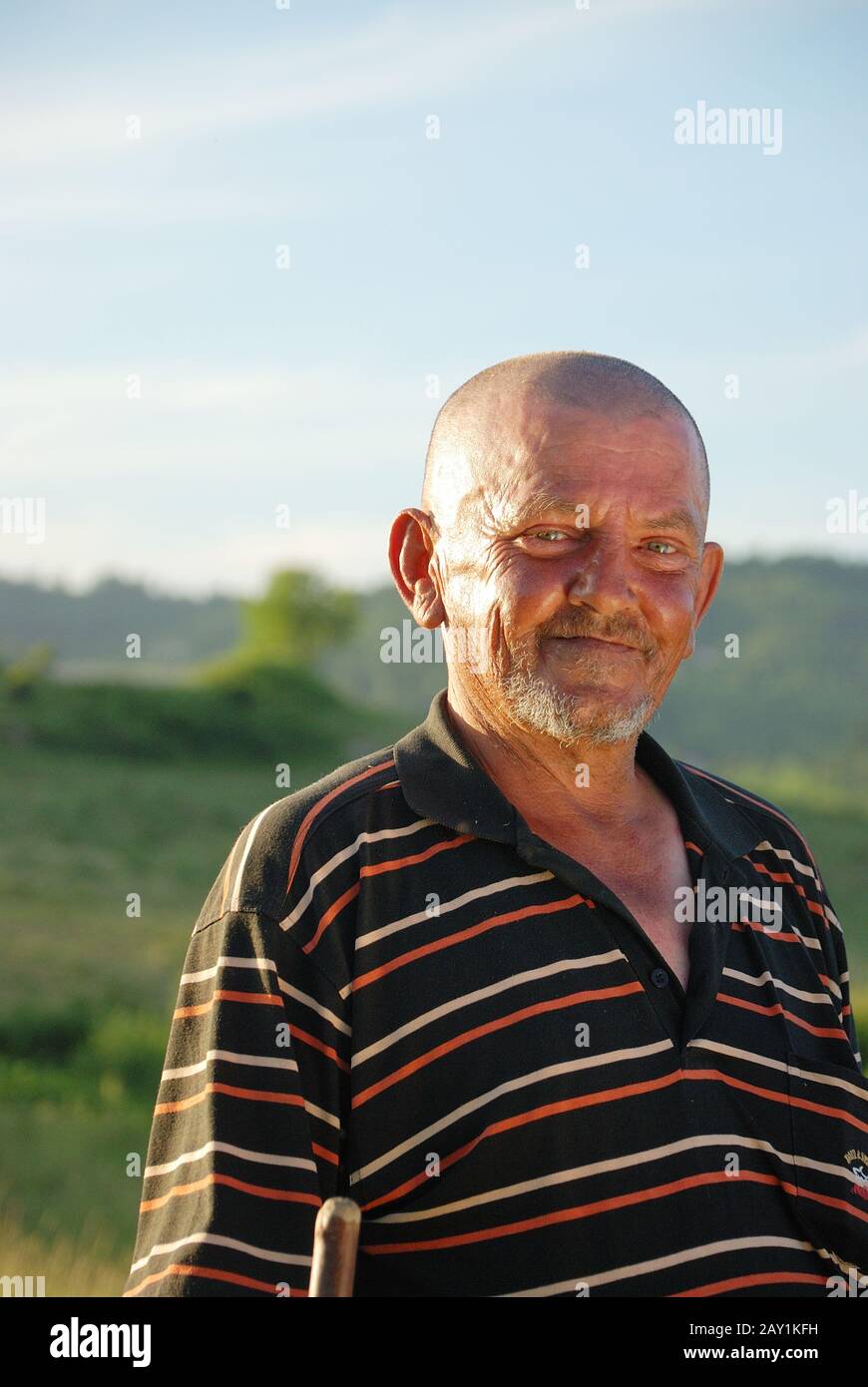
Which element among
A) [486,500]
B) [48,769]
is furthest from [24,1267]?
[48,769]

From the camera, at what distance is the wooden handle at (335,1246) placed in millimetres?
1692

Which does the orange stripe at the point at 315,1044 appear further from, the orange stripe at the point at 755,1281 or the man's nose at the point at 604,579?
the man's nose at the point at 604,579

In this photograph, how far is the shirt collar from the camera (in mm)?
2484

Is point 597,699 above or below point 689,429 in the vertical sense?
below

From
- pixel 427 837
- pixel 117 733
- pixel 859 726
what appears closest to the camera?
pixel 427 837

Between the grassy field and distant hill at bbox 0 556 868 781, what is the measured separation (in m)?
3.52

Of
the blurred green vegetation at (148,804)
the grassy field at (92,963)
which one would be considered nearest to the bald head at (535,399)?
the blurred green vegetation at (148,804)

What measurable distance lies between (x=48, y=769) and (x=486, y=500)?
47.8 ft

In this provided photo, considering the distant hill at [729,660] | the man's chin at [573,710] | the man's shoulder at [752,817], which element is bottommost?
the man's shoulder at [752,817]

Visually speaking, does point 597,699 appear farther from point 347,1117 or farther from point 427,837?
point 347,1117

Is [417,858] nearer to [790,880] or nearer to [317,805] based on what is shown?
[317,805]

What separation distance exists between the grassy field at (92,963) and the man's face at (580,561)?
180 inches

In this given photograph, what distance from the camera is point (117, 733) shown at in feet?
59.4
